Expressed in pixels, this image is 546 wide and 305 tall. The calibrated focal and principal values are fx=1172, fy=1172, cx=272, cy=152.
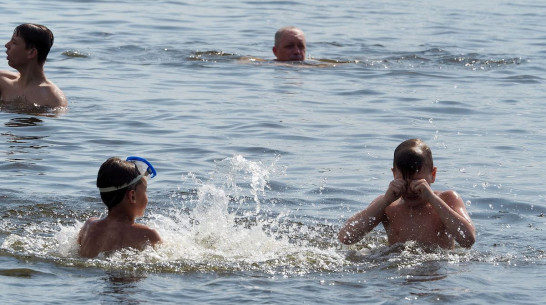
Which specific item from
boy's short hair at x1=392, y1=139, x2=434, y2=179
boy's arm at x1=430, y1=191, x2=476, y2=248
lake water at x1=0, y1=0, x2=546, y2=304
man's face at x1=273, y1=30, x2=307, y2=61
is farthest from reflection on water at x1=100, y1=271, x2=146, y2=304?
man's face at x1=273, y1=30, x2=307, y2=61

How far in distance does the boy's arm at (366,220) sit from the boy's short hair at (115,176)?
1463 mm

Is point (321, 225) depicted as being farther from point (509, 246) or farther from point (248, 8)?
point (248, 8)

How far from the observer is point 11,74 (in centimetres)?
1324

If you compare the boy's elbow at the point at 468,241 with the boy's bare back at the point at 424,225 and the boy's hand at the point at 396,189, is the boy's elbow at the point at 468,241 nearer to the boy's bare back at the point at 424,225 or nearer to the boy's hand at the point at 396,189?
the boy's bare back at the point at 424,225

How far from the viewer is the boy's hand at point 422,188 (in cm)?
744

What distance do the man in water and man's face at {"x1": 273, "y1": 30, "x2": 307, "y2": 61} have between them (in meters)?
4.94

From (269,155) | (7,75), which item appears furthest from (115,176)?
(7,75)

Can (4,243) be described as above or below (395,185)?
below

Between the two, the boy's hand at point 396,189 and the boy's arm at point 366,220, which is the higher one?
the boy's hand at point 396,189

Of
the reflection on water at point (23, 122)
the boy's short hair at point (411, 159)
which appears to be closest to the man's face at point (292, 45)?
the reflection on water at point (23, 122)

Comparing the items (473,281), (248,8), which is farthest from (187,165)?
(248,8)

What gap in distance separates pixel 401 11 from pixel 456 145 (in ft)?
44.3

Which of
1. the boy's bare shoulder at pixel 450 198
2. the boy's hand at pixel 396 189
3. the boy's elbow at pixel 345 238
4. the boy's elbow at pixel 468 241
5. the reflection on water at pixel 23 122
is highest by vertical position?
the boy's hand at pixel 396 189

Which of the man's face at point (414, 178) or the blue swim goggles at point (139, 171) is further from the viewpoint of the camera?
the man's face at point (414, 178)
